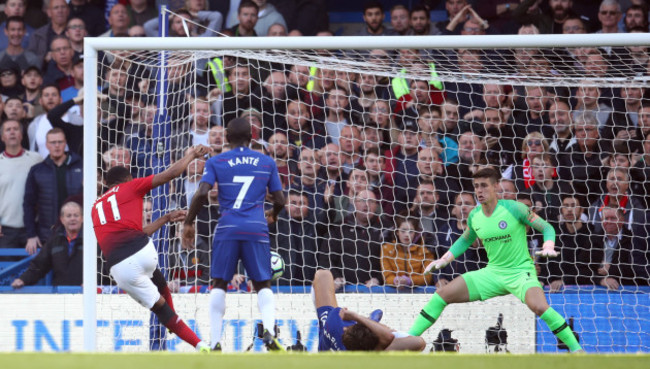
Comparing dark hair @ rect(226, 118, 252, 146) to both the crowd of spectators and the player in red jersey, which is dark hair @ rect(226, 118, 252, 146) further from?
the crowd of spectators

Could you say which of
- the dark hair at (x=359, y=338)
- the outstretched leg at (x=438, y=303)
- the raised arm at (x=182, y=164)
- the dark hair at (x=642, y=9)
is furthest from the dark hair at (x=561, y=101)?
the dark hair at (x=359, y=338)

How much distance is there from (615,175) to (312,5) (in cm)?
379

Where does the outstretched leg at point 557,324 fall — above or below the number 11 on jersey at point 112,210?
below

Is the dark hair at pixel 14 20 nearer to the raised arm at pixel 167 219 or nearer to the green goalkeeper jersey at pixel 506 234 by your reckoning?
the raised arm at pixel 167 219

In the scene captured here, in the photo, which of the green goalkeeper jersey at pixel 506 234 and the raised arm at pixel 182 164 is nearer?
the raised arm at pixel 182 164

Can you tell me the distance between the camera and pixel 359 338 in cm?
604

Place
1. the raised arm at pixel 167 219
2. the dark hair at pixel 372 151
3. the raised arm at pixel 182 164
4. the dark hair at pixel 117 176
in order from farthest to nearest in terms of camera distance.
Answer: the dark hair at pixel 372 151, the dark hair at pixel 117 176, the raised arm at pixel 167 219, the raised arm at pixel 182 164

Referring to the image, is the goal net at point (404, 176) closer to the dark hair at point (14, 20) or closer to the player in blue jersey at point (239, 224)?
the player in blue jersey at point (239, 224)

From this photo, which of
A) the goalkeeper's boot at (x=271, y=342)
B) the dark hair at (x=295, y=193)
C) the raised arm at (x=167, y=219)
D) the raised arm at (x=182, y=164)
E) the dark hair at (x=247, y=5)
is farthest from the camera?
the dark hair at (x=247, y=5)

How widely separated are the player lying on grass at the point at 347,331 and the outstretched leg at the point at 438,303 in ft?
3.92

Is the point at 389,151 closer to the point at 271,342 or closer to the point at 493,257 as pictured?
the point at 493,257

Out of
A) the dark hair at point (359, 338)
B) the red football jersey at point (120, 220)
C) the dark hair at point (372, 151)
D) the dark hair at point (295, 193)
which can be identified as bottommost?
the dark hair at point (359, 338)

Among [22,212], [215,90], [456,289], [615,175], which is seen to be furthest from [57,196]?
[615,175]

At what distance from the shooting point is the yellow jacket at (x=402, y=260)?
8969 mm
